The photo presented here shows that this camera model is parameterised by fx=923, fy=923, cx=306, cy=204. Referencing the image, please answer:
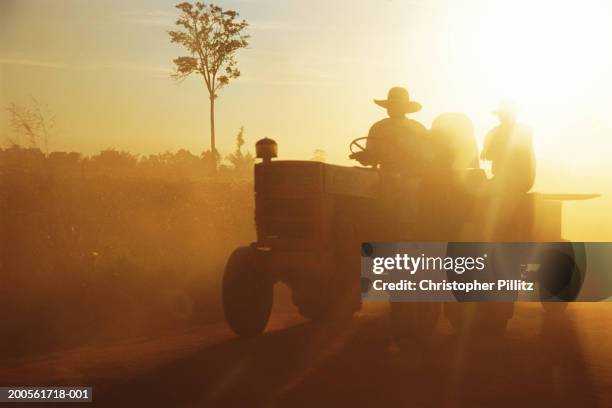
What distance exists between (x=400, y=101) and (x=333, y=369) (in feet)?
16.3

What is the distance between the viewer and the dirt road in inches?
293

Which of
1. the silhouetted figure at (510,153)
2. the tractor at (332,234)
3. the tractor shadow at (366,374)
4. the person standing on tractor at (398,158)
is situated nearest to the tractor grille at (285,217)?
the tractor at (332,234)

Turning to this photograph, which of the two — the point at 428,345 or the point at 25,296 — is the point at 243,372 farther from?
the point at 25,296

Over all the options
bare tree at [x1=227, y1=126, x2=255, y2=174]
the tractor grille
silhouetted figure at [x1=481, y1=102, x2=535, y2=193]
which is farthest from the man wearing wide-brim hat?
bare tree at [x1=227, y1=126, x2=255, y2=174]

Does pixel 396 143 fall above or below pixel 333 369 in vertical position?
above

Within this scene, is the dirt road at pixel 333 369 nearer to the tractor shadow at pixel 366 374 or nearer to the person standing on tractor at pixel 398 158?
the tractor shadow at pixel 366 374

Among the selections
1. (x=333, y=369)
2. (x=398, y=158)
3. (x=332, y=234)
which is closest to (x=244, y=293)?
(x=332, y=234)

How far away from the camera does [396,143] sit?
12.0 metres

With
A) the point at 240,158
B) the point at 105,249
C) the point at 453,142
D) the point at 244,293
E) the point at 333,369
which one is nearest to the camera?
the point at 333,369

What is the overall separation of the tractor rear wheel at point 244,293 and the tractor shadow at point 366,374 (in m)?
0.20

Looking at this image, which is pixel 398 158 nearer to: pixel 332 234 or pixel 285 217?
pixel 332 234

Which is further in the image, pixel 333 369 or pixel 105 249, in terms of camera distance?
pixel 105 249

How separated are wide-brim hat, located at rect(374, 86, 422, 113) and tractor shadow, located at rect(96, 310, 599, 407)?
3.22 meters

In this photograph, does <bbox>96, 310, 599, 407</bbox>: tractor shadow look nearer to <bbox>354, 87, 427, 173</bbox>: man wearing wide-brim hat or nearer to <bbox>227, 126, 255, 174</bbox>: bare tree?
<bbox>354, 87, 427, 173</bbox>: man wearing wide-brim hat
